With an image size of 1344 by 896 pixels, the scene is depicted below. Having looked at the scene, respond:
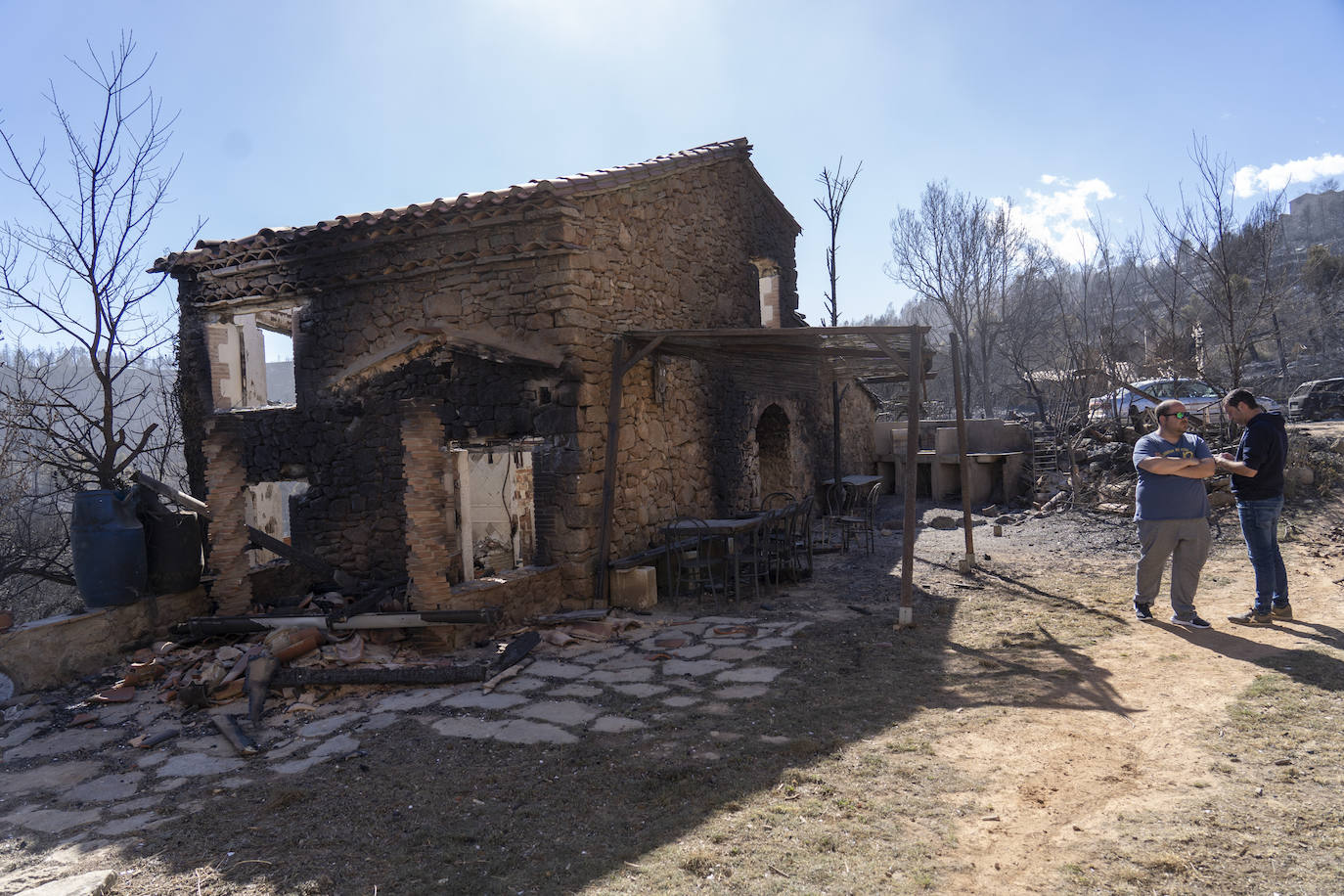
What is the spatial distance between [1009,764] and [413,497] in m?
4.42

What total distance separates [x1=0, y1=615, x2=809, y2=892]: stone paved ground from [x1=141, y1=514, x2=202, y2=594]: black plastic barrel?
46.7 inches

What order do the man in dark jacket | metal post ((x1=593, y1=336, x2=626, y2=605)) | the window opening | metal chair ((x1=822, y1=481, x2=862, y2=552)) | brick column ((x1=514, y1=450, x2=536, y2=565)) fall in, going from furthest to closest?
metal chair ((x1=822, y1=481, x2=862, y2=552)), brick column ((x1=514, y1=450, x2=536, y2=565)), the window opening, metal post ((x1=593, y1=336, x2=626, y2=605)), the man in dark jacket

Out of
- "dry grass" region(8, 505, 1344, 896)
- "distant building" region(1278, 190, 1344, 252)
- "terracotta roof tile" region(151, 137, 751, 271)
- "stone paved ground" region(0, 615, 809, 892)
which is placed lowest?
"stone paved ground" region(0, 615, 809, 892)

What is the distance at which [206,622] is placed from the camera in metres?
5.87

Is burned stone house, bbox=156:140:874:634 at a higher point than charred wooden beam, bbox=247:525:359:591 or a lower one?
higher

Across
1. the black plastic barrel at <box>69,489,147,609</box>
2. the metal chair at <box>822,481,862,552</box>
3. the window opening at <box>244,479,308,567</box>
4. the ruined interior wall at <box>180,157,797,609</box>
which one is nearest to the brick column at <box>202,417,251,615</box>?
the black plastic barrel at <box>69,489,147,609</box>

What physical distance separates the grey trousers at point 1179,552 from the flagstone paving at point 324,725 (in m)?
2.84

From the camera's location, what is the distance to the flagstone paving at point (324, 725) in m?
3.71

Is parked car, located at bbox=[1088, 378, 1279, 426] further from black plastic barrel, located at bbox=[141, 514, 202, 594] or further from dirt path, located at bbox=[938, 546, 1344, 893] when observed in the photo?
black plastic barrel, located at bbox=[141, 514, 202, 594]

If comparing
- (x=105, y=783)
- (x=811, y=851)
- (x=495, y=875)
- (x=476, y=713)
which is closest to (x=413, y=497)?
(x=476, y=713)

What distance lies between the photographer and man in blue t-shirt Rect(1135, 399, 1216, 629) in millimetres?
5238

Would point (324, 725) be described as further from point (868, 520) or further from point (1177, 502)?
point (868, 520)

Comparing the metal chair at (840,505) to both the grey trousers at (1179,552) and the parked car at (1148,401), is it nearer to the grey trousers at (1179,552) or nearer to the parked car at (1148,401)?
the parked car at (1148,401)

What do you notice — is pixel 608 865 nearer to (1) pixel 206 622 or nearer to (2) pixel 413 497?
(2) pixel 413 497
